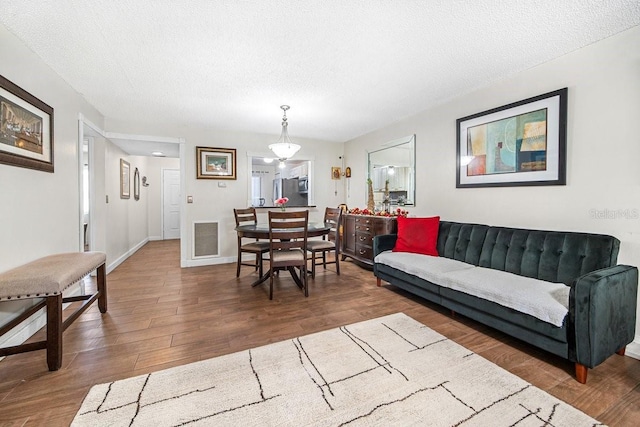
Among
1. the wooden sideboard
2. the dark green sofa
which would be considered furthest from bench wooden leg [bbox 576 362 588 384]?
the wooden sideboard

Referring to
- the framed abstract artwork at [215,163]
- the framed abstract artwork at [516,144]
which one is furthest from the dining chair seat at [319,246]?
the framed abstract artwork at [215,163]

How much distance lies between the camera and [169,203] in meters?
7.58

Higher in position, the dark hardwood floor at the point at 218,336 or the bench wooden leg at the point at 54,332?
the bench wooden leg at the point at 54,332

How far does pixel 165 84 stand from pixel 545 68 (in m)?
3.71

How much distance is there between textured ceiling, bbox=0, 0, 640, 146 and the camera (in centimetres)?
176

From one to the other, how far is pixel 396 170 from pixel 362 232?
1.14 m

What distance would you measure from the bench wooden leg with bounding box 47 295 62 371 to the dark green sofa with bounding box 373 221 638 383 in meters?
2.85

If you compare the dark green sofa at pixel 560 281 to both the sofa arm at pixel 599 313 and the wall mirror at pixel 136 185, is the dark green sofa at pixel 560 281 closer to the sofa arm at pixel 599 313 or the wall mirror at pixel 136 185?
the sofa arm at pixel 599 313

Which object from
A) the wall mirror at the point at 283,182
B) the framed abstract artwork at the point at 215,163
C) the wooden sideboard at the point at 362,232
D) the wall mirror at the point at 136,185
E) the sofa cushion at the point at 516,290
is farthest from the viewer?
the wall mirror at the point at 283,182

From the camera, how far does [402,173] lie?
14.0 feet

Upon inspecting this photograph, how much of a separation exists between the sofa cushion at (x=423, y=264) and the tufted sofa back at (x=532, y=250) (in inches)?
7.8

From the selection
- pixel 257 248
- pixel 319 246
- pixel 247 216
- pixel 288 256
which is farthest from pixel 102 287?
pixel 319 246

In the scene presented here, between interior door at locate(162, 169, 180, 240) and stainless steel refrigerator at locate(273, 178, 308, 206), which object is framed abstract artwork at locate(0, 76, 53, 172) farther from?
interior door at locate(162, 169, 180, 240)

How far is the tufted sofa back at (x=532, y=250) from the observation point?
2012mm
